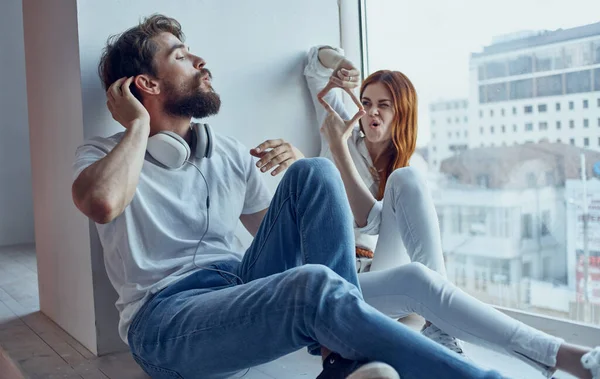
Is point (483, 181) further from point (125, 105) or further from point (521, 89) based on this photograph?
point (125, 105)

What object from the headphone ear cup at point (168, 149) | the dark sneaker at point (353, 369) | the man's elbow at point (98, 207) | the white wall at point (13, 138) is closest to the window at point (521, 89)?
the headphone ear cup at point (168, 149)

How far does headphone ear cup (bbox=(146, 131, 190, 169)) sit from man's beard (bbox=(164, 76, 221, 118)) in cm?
13

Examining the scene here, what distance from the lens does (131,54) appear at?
172cm

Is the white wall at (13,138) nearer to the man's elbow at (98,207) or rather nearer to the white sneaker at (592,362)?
the man's elbow at (98,207)

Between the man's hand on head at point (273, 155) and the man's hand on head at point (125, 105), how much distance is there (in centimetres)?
34

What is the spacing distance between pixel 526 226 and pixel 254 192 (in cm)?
93

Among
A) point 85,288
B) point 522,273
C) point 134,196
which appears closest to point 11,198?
point 85,288

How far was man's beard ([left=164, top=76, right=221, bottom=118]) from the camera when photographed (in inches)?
68.7

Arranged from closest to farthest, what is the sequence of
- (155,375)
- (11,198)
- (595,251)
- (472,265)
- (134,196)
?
(155,375) → (134,196) → (595,251) → (472,265) → (11,198)

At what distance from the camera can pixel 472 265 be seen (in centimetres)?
231

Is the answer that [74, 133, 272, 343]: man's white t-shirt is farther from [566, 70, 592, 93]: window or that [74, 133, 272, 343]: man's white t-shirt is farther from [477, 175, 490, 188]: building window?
[566, 70, 592, 93]: window

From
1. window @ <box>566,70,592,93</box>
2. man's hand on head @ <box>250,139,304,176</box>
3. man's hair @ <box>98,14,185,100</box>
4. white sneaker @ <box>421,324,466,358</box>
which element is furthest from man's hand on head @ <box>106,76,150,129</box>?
window @ <box>566,70,592,93</box>

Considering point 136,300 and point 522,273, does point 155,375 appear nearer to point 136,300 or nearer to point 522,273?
point 136,300

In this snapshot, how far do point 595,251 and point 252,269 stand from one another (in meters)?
1.06
